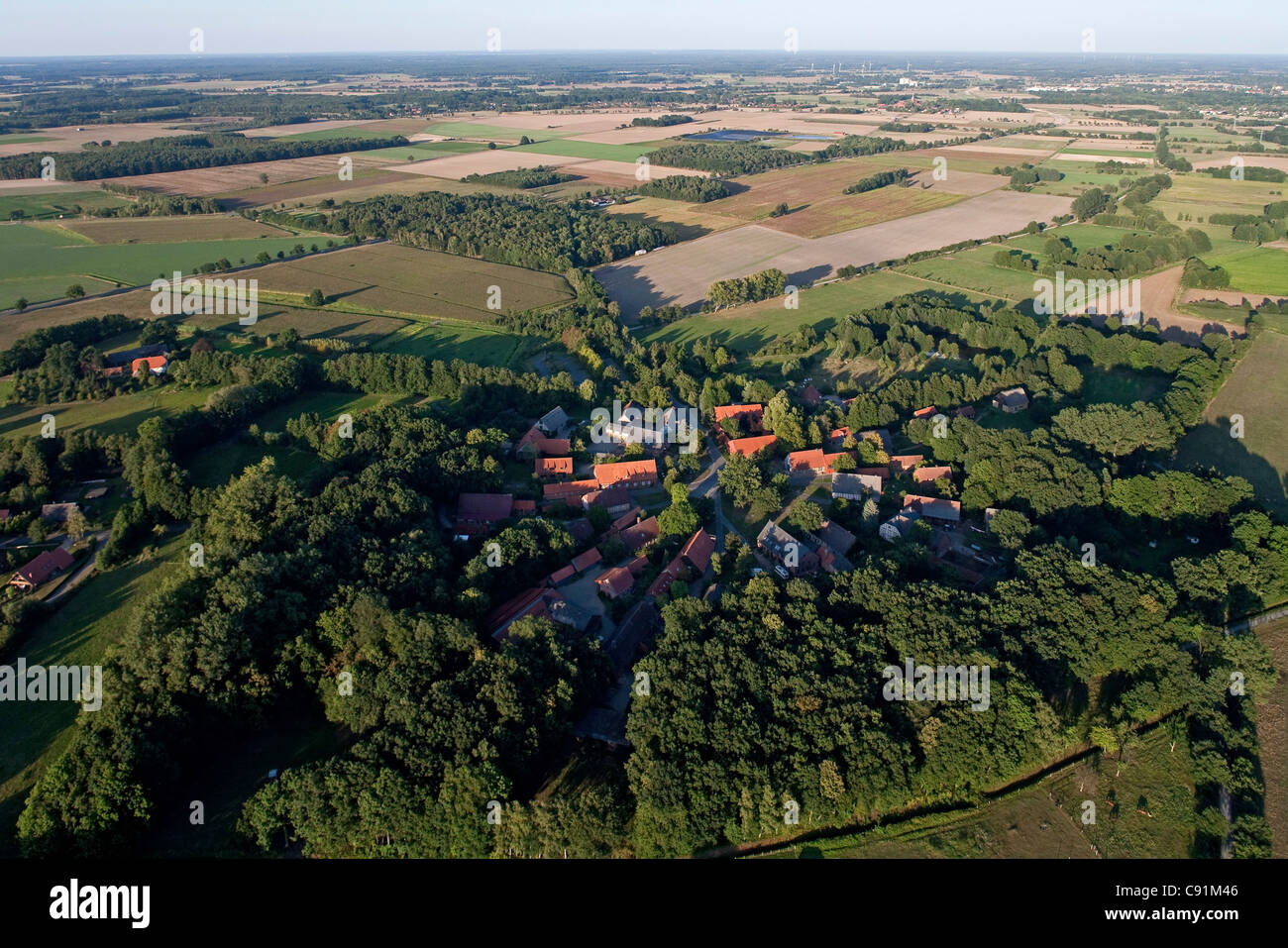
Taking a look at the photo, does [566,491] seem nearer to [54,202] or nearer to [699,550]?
[699,550]

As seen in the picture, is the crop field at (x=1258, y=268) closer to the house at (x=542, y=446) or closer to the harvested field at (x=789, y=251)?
the harvested field at (x=789, y=251)

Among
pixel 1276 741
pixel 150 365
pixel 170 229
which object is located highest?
pixel 170 229

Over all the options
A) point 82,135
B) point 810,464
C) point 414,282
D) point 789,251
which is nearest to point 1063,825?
point 810,464

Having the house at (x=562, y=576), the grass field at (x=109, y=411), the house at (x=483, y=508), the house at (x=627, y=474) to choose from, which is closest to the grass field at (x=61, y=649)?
the house at (x=483, y=508)

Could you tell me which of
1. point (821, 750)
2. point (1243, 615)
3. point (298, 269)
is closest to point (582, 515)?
point (821, 750)

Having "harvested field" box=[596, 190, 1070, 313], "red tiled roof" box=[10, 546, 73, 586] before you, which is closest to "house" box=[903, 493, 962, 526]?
"harvested field" box=[596, 190, 1070, 313]
